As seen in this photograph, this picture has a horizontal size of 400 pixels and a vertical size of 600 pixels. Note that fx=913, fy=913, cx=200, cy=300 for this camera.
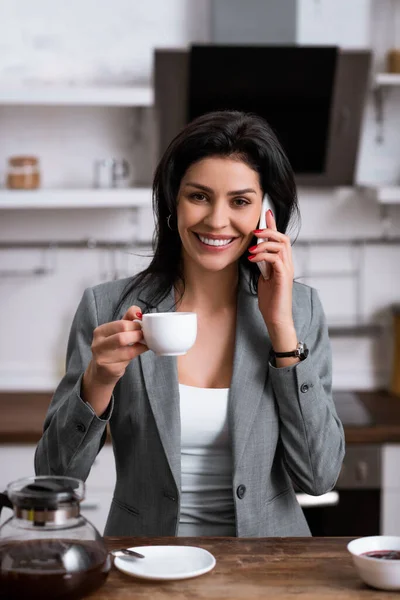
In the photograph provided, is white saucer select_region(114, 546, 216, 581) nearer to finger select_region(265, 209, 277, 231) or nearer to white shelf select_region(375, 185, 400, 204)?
finger select_region(265, 209, 277, 231)

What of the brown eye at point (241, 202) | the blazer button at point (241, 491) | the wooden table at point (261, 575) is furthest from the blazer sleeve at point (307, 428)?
the brown eye at point (241, 202)

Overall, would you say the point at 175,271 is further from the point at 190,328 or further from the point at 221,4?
the point at 221,4

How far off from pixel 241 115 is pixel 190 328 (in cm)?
62

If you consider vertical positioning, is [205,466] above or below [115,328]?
below

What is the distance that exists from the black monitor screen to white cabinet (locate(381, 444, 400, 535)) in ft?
3.80

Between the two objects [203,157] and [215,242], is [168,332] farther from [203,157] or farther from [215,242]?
[203,157]

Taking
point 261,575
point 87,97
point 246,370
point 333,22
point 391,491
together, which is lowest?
point 391,491

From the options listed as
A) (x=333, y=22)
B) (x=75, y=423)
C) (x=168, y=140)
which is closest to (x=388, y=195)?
(x=333, y=22)

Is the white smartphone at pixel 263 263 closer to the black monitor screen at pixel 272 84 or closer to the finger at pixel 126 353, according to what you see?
the finger at pixel 126 353

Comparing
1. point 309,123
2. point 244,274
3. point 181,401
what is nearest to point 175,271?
point 244,274

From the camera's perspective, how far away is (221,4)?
3.34 m

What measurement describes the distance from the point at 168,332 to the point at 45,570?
413 millimetres

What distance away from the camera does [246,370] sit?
1.84m

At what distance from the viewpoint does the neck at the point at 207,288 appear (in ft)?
6.38
